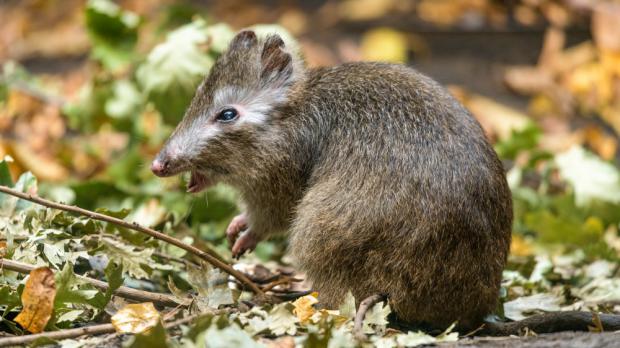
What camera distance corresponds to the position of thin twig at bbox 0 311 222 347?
4.04 meters

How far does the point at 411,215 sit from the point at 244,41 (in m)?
1.90

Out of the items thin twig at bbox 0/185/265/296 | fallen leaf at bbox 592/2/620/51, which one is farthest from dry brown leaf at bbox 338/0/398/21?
thin twig at bbox 0/185/265/296

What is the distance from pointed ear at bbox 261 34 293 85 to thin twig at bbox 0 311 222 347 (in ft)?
6.50

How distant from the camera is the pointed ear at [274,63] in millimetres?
5750

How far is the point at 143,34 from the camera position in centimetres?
1345

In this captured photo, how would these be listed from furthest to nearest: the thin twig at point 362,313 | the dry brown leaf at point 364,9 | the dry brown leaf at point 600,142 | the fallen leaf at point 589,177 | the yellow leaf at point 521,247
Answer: the dry brown leaf at point 364,9 < the dry brown leaf at point 600,142 < the fallen leaf at point 589,177 < the yellow leaf at point 521,247 < the thin twig at point 362,313

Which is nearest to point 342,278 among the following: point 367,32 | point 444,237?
point 444,237

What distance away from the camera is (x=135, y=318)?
4379 mm

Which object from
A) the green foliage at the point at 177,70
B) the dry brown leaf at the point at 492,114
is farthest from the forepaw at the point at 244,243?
the dry brown leaf at the point at 492,114

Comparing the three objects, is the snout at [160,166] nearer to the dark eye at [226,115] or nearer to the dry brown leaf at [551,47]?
the dark eye at [226,115]

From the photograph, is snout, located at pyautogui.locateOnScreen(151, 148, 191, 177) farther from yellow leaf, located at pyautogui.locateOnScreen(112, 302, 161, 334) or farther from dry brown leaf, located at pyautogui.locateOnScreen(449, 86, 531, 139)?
dry brown leaf, located at pyautogui.locateOnScreen(449, 86, 531, 139)

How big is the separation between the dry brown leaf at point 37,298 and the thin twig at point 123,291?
31 centimetres

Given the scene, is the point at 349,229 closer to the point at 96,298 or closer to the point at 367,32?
the point at 96,298

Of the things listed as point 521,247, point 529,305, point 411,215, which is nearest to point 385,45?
point 521,247
